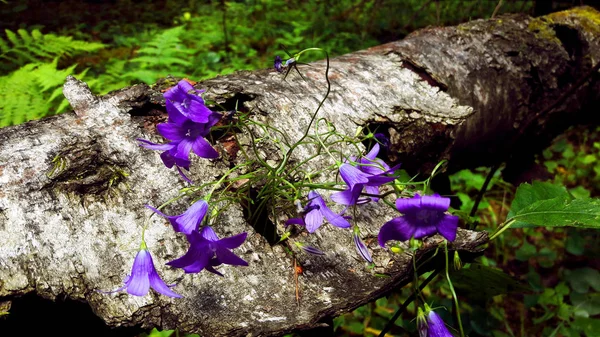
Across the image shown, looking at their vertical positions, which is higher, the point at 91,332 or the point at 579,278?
the point at 91,332

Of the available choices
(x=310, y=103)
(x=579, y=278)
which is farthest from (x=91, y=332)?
(x=579, y=278)

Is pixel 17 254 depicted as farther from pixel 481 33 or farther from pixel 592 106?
pixel 592 106

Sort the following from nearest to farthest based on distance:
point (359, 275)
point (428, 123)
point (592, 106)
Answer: point (359, 275) → point (428, 123) → point (592, 106)

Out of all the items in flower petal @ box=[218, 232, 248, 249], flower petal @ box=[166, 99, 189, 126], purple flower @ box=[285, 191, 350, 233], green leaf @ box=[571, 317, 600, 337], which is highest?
flower petal @ box=[166, 99, 189, 126]

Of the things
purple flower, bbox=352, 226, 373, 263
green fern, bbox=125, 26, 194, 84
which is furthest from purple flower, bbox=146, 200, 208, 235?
green fern, bbox=125, 26, 194, 84

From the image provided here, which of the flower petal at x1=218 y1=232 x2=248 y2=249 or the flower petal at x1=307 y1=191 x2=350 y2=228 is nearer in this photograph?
the flower petal at x1=218 y1=232 x2=248 y2=249

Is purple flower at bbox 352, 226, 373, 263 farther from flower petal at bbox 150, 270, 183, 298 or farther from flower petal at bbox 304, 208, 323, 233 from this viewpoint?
flower petal at bbox 150, 270, 183, 298
